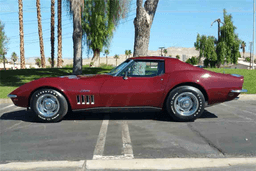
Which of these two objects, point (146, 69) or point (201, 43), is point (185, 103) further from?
point (201, 43)

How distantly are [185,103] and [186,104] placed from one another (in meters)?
0.03

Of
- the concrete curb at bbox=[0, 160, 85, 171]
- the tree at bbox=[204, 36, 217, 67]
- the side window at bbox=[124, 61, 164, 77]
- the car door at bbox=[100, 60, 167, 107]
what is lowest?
the concrete curb at bbox=[0, 160, 85, 171]

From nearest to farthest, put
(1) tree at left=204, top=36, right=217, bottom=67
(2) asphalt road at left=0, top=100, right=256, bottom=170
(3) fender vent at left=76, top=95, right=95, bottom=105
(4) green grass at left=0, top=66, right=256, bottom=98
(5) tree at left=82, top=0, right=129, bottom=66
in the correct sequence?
1. (2) asphalt road at left=0, top=100, right=256, bottom=170
2. (3) fender vent at left=76, top=95, right=95, bottom=105
3. (4) green grass at left=0, top=66, right=256, bottom=98
4. (5) tree at left=82, top=0, right=129, bottom=66
5. (1) tree at left=204, top=36, right=217, bottom=67

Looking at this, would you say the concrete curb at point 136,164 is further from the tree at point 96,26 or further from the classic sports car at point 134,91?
the tree at point 96,26

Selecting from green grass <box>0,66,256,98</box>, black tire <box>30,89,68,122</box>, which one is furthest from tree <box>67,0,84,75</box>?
black tire <box>30,89,68,122</box>

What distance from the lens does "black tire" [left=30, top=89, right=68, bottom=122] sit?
5418 millimetres

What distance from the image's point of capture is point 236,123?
5.47 meters

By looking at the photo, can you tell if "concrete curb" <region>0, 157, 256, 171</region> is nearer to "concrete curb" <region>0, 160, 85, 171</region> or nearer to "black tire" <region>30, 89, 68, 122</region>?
"concrete curb" <region>0, 160, 85, 171</region>

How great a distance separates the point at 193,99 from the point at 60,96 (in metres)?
2.68

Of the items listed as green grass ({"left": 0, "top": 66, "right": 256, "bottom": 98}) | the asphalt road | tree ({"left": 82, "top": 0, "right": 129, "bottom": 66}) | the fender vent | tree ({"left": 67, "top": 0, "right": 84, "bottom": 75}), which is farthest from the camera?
tree ({"left": 82, "top": 0, "right": 129, "bottom": 66})

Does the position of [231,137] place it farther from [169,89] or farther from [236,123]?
[169,89]

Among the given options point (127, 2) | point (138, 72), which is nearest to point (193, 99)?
point (138, 72)

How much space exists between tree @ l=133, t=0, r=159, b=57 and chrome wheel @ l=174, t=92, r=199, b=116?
7599 mm

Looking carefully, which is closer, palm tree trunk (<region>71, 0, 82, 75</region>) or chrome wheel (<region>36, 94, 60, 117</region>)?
chrome wheel (<region>36, 94, 60, 117</region>)
